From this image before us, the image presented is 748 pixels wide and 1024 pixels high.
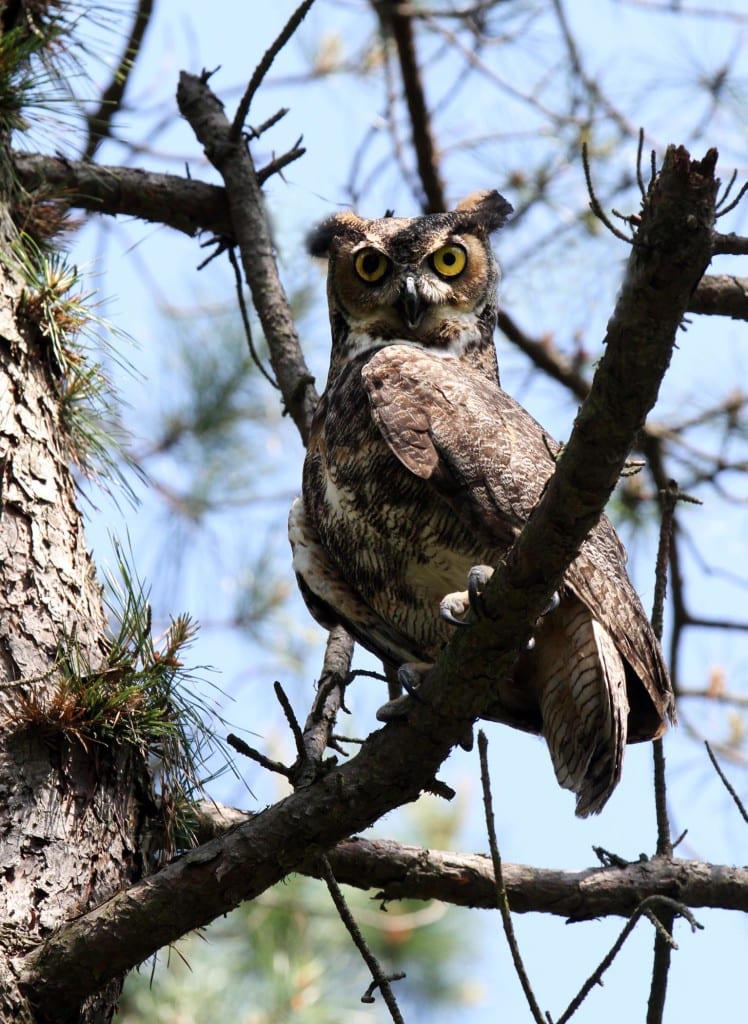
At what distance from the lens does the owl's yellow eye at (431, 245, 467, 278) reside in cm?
313

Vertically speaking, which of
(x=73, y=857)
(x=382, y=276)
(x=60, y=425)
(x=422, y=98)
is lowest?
(x=73, y=857)

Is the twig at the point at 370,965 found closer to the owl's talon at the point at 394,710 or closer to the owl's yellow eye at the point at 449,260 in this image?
the owl's talon at the point at 394,710

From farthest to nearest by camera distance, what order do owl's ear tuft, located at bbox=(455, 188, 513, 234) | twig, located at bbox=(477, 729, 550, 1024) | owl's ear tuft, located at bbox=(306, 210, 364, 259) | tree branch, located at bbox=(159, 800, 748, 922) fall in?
1. owl's ear tuft, located at bbox=(455, 188, 513, 234)
2. owl's ear tuft, located at bbox=(306, 210, 364, 259)
3. tree branch, located at bbox=(159, 800, 748, 922)
4. twig, located at bbox=(477, 729, 550, 1024)

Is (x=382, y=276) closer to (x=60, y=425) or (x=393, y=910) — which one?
(x=60, y=425)

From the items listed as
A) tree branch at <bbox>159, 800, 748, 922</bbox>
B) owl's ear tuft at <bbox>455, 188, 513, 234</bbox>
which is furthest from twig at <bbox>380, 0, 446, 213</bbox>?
tree branch at <bbox>159, 800, 748, 922</bbox>

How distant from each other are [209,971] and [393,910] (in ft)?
2.64

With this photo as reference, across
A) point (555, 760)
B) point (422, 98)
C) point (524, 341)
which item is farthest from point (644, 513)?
point (555, 760)

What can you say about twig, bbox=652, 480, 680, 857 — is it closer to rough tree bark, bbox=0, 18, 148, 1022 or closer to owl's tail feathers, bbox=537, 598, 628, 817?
owl's tail feathers, bbox=537, 598, 628, 817

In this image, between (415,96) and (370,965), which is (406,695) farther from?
(415,96)

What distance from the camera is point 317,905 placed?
14.8 feet

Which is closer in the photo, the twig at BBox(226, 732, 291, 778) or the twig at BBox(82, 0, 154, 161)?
the twig at BBox(226, 732, 291, 778)

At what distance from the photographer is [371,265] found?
3.16 m

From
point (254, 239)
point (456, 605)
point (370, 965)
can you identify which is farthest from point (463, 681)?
point (254, 239)

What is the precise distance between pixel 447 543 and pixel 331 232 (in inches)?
50.3
